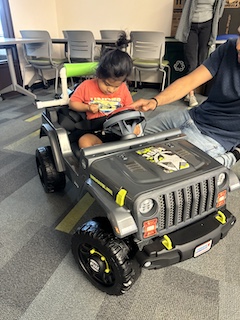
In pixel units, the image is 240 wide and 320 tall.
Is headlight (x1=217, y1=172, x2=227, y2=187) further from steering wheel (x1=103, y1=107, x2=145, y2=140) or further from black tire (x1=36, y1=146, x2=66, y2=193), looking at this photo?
black tire (x1=36, y1=146, x2=66, y2=193)

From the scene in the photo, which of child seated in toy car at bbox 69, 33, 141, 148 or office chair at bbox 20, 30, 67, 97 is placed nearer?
child seated in toy car at bbox 69, 33, 141, 148

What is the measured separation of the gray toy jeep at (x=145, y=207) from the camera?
31.6 inches

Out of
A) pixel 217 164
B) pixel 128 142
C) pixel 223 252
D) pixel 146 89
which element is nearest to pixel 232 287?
pixel 223 252

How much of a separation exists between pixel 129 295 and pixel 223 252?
1.60 feet

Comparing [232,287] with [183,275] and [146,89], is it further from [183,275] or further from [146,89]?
[146,89]

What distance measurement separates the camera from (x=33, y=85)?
409cm

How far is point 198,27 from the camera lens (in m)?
3.03

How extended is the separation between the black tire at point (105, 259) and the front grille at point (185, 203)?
0.52 feet

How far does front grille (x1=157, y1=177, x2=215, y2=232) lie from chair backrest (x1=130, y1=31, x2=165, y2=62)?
2801mm

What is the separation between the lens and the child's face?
132 centimetres

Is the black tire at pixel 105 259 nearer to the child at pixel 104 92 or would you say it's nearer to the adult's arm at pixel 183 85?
the child at pixel 104 92

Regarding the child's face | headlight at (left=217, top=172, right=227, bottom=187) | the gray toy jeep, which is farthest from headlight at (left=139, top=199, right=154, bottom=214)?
the child's face

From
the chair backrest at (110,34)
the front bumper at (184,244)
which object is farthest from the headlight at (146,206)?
the chair backrest at (110,34)

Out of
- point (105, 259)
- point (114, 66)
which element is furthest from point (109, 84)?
point (105, 259)
